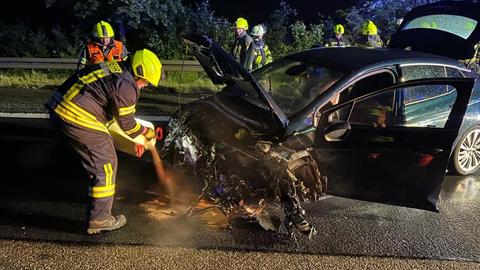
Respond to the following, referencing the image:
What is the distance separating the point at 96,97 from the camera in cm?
366

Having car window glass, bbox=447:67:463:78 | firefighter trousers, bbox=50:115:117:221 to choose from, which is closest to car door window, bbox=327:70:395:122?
car window glass, bbox=447:67:463:78

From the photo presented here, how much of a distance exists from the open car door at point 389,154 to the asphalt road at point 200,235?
0.32 meters

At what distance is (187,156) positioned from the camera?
4.31 metres

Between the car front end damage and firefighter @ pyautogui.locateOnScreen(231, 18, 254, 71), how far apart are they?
141 inches

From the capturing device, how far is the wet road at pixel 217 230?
3.71m

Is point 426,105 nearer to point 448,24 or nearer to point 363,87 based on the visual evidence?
point 363,87

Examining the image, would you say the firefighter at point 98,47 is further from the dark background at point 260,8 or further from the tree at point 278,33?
the dark background at point 260,8

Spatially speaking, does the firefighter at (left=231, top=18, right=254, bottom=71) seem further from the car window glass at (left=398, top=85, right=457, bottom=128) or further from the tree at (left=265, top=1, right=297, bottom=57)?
the tree at (left=265, top=1, right=297, bottom=57)

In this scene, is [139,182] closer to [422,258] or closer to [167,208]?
[167,208]

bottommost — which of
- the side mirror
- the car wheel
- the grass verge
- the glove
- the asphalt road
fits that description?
the grass verge

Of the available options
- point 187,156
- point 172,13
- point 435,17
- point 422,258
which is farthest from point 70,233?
point 172,13

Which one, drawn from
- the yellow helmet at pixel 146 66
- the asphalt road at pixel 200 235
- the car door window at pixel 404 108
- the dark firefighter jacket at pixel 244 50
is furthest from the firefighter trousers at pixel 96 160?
the dark firefighter jacket at pixel 244 50

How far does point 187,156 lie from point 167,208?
503mm

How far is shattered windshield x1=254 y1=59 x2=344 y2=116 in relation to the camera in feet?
14.8
